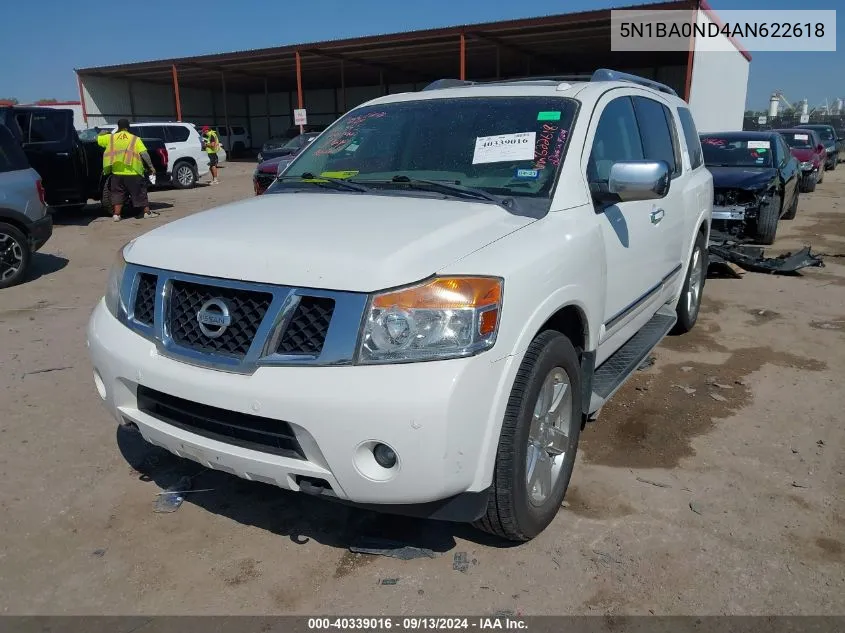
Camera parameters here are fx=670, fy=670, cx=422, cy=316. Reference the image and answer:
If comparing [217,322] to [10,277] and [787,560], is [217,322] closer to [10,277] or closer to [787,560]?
[787,560]

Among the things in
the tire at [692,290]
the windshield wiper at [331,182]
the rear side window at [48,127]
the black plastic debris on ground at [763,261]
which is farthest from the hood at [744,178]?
the rear side window at [48,127]

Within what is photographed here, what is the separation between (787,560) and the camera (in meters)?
2.70

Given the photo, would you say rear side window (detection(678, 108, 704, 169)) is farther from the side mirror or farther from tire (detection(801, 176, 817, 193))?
tire (detection(801, 176, 817, 193))

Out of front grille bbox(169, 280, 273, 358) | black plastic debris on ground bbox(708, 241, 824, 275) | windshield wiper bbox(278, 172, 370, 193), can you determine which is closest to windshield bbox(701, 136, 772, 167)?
black plastic debris on ground bbox(708, 241, 824, 275)

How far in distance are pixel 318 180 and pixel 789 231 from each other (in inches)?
416

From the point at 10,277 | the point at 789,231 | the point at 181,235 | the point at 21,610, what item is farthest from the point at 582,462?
the point at 789,231

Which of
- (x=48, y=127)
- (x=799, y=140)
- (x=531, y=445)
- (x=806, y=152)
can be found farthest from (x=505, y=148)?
(x=799, y=140)

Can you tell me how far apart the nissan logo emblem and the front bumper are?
15 centimetres

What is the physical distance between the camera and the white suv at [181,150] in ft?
57.6

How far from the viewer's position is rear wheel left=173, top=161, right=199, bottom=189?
17.9 meters

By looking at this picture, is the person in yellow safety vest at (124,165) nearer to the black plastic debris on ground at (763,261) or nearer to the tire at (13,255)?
the tire at (13,255)

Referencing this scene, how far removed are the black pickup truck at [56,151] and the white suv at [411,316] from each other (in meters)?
10.3

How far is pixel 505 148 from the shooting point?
318 cm

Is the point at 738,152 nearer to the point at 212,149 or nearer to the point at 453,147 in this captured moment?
the point at 453,147
